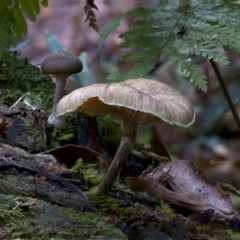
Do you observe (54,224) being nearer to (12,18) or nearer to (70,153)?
(70,153)

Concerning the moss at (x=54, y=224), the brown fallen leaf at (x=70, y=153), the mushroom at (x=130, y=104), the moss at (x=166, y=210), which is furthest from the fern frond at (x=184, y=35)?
the moss at (x=54, y=224)

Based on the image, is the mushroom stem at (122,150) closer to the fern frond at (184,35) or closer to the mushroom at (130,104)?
the mushroom at (130,104)

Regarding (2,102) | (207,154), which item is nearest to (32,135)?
(2,102)

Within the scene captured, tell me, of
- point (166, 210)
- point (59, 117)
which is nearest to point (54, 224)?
point (166, 210)

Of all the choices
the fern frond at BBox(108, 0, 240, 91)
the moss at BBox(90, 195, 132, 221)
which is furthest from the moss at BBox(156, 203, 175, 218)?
the fern frond at BBox(108, 0, 240, 91)

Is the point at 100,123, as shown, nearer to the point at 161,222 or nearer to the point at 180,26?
the point at 180,26
